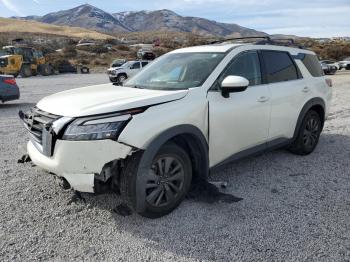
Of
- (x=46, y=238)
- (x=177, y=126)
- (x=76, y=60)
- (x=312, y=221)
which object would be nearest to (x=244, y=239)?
(x=312, y=221)

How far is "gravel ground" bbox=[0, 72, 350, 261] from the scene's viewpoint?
328 cm

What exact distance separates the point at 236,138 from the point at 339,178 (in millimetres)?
1592

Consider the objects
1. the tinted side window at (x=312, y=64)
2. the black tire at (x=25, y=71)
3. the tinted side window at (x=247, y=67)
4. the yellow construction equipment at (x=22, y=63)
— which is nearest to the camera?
the tinted side window at (x=247, y=67)

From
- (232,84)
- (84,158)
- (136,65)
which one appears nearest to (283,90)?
(232,84)

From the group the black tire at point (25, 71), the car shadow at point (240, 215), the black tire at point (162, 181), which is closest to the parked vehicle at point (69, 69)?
the black tire at point (25, 71)

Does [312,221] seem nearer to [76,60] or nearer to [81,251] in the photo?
[81,251]

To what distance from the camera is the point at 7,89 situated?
11.9 metres

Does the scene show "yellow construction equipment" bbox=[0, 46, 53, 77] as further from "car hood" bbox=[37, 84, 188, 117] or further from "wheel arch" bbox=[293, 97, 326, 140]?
"car hood" bbox=[37, 84, 188, 117]

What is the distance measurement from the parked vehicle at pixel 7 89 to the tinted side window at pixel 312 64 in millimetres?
9230

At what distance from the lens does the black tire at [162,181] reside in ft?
11.7

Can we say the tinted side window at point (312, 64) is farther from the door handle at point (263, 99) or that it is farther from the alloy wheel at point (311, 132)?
the door handle at point (263, 99)

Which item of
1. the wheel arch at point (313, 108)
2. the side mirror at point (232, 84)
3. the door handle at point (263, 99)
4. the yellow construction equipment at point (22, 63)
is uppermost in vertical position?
the side mirror at point (232, 84)

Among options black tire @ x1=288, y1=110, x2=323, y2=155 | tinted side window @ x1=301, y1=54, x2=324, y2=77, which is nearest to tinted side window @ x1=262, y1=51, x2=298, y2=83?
tinted side window @ x1=301, y1=54, x2=324, y2=77

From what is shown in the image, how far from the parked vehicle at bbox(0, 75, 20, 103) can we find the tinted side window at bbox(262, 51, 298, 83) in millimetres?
9173
